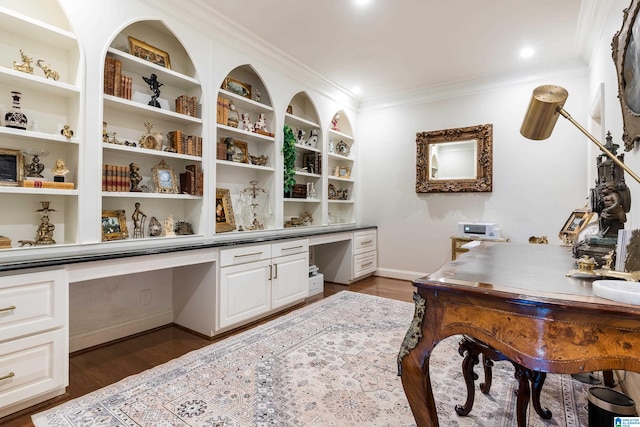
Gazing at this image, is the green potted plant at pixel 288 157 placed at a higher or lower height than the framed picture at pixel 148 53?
lower

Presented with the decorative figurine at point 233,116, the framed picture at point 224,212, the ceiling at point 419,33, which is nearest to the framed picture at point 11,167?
the framed picture at point 224,212

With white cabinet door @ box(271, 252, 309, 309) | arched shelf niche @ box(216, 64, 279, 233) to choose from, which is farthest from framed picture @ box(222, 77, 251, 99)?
white cabinet door @ box(271, 252, 309, 309)

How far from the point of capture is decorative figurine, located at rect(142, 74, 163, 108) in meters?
2.75

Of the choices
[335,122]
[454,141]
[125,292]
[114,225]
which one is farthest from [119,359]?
[454,141]

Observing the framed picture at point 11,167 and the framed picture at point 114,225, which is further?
the framed picture at point 114,225

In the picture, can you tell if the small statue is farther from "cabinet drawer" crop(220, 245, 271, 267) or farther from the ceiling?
the ceiling

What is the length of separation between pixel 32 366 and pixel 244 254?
5.09 ft

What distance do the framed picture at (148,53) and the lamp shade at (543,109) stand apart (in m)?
2.82

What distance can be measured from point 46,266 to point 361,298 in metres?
3.00

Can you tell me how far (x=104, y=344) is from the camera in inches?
103

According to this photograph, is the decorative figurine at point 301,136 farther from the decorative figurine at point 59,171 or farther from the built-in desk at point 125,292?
the decorative figurine at point 59,171

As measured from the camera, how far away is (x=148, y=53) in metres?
2.74

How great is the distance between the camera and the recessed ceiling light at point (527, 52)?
3.55 meters

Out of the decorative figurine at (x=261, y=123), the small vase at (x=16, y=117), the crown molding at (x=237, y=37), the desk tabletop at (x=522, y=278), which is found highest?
the crown molding at (x=237, y=37)
